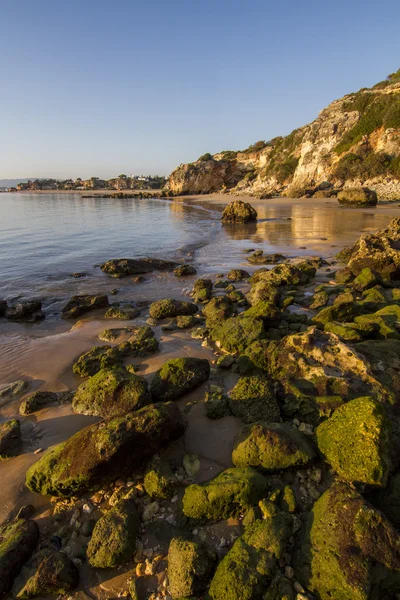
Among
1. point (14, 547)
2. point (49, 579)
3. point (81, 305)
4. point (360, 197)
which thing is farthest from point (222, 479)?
point (360, 197)

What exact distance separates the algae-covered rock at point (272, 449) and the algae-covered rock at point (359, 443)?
A: 25 cm

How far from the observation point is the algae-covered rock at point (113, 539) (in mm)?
2898

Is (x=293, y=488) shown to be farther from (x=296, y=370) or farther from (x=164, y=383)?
(x=164, y=383)

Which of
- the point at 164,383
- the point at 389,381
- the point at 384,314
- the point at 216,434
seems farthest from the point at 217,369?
the point at 384,314

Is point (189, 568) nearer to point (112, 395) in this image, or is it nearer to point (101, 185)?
point (112, 395)

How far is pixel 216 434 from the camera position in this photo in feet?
14.4

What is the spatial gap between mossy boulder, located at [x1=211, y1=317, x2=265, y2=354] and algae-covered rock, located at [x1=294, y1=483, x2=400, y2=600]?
3.57 metres

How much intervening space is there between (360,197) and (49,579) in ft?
128

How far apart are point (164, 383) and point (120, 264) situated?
10.2 meters

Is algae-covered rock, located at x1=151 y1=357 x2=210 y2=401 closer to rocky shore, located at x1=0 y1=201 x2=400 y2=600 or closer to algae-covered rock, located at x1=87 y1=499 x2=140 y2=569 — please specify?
rocky shore, located at x1=0 y1=201 x2=400 y2=600

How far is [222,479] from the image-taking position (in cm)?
332

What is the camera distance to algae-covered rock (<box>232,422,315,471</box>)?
139 inches

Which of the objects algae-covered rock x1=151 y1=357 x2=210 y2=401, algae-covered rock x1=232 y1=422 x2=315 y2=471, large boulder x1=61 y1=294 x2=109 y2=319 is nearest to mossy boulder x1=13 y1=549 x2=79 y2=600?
algae-covered rock x1=232 y1=422 x2=315 y2=471

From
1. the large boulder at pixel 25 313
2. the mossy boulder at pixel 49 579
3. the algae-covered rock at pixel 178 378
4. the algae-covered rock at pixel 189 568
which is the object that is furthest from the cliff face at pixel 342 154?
→ the mossy boulder at pixel 49 579
